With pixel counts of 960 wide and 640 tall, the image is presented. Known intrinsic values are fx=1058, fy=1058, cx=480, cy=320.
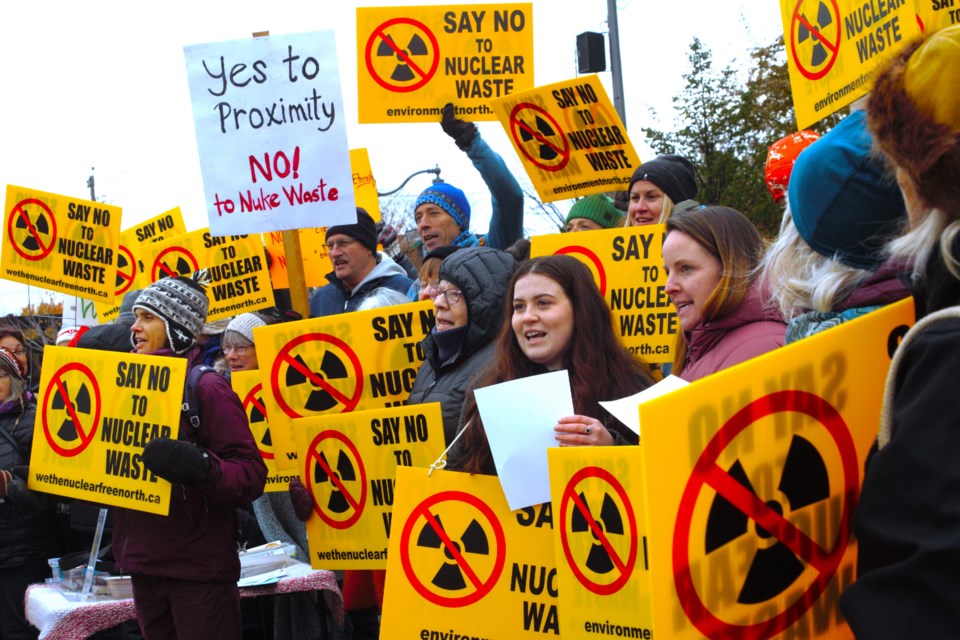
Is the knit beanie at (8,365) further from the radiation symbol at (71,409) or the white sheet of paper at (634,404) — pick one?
the white sheet of paper at (634,404)

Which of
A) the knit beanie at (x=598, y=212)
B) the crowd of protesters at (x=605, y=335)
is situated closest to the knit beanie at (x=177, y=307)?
the crowd of protesters at (x=605, y=335)

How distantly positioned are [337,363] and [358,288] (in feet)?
4.08

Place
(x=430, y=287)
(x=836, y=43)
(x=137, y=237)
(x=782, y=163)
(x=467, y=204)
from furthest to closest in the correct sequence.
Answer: (x=137, y=237) → (x=467, y=204) → (x=430, y=287) → (x=782, y=163) → (x=836, y=43)

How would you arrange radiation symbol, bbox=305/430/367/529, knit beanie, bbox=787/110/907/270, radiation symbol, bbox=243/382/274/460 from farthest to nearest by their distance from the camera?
1. radiation symbol, bbox=243/382/274/460
2. radiation symbol, bbox=305/430/367/529
3. knit beanie, bbox=787/110/907/270

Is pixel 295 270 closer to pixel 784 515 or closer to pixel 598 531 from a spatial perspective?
pixel 598 531

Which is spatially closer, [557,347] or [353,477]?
[557,347]

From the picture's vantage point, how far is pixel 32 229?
9.36 meters

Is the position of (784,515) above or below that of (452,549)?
above

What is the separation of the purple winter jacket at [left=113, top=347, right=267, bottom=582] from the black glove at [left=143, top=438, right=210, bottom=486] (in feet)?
0.34

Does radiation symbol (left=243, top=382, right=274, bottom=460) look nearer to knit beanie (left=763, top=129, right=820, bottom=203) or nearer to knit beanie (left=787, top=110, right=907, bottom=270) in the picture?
knit beanie (left=763, top=129, right=820, bottom=203)

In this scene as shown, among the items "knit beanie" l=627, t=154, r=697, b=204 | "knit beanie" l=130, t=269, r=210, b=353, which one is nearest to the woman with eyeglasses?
"knit beanie" l=130, t=269, r=210, b=353

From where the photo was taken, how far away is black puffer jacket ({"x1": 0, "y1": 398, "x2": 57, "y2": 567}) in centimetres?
681

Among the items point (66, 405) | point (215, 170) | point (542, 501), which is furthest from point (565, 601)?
point (215, 170)

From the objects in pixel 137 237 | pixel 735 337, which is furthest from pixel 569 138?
pixel 137 237
